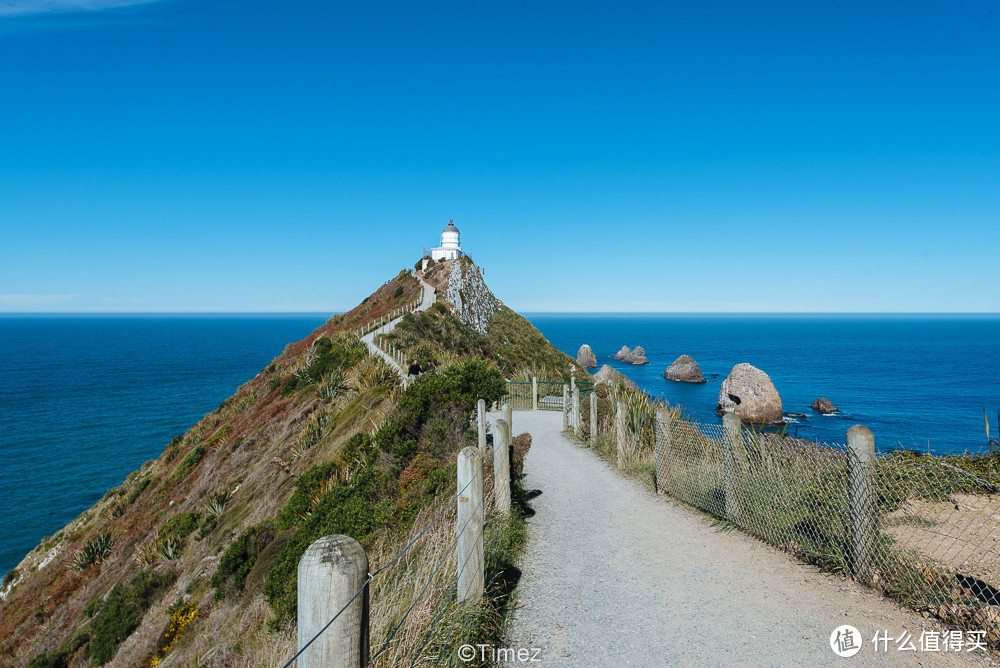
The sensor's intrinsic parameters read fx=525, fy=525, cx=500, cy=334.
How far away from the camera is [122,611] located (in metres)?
11.1

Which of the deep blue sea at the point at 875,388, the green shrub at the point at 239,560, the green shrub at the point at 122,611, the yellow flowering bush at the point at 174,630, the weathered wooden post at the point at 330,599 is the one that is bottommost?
the deep blue sea at the point at 875,388

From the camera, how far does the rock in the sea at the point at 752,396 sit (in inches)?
1662

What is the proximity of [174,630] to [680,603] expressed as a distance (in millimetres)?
9174

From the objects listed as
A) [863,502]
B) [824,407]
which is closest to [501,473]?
[863,502]

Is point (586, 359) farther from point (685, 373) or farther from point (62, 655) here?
point (62, 655)

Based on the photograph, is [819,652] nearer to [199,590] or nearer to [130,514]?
[199,590]

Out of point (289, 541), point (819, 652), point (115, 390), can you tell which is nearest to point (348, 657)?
point (819, 652)

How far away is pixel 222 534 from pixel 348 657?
1244 centimetres

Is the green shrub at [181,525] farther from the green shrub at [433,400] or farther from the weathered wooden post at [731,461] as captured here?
the weathered wooden post at [731,461]

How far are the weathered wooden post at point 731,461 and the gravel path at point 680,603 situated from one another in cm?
35

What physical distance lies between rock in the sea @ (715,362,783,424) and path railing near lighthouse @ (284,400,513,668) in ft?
133

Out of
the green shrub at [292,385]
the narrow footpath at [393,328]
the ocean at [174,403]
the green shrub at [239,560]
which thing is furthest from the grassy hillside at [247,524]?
the ocean at [174,403]

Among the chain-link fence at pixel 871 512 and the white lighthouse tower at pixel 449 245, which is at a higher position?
the white lighthouse tower at pixel 449 245

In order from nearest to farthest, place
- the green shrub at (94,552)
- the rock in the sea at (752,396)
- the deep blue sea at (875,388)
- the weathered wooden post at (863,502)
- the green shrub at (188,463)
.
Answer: the weathered wooden post at (863,502) < the green shrub at (94,552) < the green shrub at (188,463) < the deep blue sea at (875,388) < the rock in the sea at (752,396)
